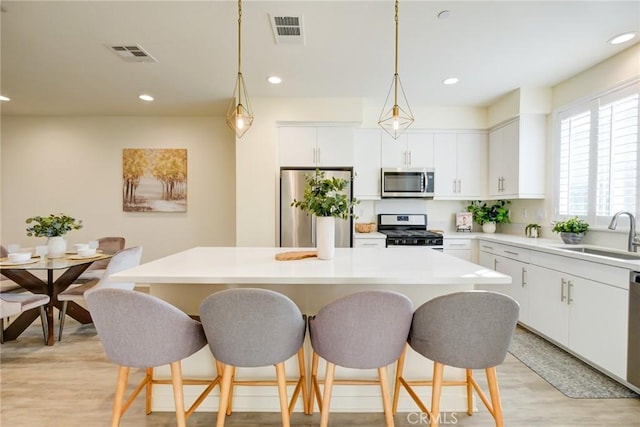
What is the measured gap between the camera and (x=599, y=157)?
2900 millimetres

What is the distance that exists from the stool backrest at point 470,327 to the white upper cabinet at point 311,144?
2.74 meters

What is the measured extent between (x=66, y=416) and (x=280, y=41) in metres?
2.95

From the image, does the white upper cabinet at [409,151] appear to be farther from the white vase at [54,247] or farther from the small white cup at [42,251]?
the small white cup at [42,251]

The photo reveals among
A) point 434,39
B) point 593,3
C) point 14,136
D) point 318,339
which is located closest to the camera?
point 318,339

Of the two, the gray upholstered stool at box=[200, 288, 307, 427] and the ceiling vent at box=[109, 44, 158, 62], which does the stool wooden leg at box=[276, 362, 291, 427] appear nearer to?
the gray upholstered stool at box=[200, 288, 307, 427]

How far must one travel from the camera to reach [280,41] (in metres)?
2.51

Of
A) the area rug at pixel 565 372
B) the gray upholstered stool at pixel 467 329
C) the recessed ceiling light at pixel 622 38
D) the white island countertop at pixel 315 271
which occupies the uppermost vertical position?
the recessed ceiling light at pixel 622 38

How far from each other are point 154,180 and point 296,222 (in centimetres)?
251

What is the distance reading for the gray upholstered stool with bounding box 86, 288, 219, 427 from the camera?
4.27 feet

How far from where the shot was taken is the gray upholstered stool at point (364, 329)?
1296 millimetres

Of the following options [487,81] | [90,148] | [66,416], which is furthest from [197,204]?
[487,81]

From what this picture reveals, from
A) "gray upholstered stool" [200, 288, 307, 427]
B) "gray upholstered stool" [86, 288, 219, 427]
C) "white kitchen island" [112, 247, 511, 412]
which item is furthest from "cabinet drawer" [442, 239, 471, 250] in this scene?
"gray upholstered stool" [86, 288, 219, 427]

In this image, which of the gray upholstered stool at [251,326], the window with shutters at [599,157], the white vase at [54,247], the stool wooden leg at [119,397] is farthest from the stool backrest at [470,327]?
the white vase at [54,247]

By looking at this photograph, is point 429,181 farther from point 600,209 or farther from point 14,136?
point 14,136
